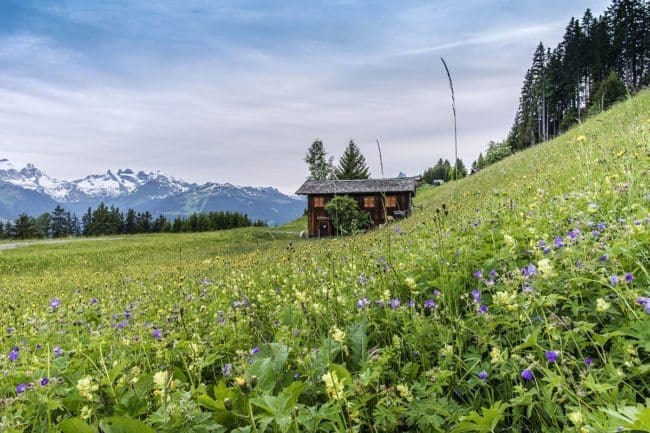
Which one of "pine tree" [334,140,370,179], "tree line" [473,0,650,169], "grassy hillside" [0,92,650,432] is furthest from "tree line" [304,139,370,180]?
"grassy hillside" [0,92,650,432]

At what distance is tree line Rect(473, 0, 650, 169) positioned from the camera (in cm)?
6769

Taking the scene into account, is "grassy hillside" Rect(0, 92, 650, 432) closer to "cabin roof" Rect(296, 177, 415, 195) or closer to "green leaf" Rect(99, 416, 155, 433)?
"green leaf" Rect(99, 416, 155, 433)

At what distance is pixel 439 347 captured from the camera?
9.50 feet

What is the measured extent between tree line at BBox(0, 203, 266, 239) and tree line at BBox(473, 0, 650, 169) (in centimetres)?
6107

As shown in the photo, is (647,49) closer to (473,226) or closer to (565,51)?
(565,51)

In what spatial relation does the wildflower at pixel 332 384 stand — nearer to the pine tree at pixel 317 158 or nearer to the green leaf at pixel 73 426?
the green leaf at pixel 73 426

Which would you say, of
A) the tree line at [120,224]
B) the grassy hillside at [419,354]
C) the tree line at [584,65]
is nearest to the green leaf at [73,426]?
the grassy hillside at [419,354]

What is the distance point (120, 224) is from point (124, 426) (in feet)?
431

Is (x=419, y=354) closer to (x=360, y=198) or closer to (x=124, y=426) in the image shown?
(x=124, y=426)

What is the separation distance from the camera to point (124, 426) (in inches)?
81.9

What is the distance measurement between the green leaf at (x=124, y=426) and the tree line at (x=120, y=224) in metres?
84.2

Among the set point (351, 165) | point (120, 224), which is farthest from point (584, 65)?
point (120, 224)

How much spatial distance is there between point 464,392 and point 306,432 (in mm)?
1034

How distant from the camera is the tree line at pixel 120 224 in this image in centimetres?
9612
